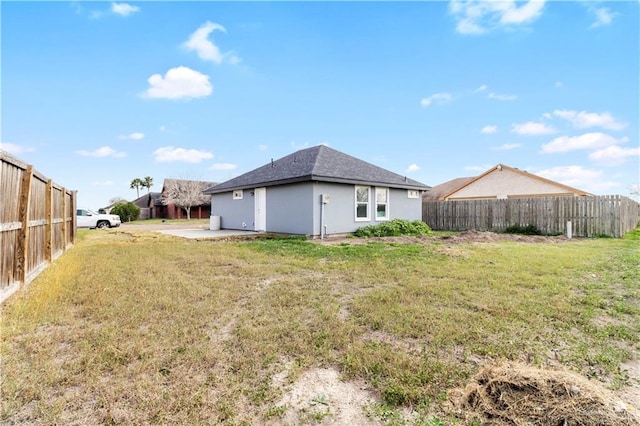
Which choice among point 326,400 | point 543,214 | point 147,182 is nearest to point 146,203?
point 147,182

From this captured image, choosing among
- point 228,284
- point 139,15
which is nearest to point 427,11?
point 139,15

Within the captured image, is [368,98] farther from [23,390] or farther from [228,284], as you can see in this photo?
[23,390]

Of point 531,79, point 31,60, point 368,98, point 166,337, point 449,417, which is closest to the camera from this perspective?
point 449,417

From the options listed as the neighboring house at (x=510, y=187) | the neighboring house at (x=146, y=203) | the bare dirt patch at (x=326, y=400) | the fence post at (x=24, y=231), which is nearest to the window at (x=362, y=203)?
the fence post at (x=24, y=231)

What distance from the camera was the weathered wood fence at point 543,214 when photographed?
1303 centimetres

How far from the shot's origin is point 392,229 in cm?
1361

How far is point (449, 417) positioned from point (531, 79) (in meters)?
15.2

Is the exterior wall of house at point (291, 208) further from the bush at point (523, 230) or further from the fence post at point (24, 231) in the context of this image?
the bush at point (523, 230)

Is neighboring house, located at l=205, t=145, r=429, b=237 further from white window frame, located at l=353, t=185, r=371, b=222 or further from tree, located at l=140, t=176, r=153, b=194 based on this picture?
tree, located at l=140, t=176, r=153, b=194

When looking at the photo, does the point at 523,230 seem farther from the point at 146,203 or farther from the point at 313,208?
the point at 146,203

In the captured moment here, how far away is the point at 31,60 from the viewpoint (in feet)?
29.9

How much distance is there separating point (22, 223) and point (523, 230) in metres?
18.0

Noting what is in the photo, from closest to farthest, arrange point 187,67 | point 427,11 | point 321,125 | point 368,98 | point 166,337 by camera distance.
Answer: point 166,337, point 427,11, point 187,67, point 368,98, point 321,125

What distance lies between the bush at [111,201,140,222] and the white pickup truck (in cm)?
1281
